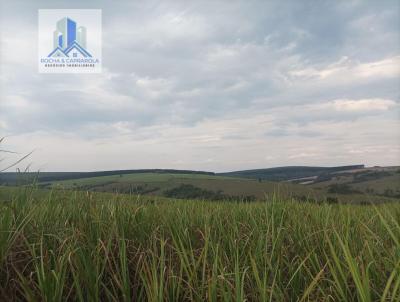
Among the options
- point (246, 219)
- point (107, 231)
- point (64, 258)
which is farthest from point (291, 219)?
point (64, 258)

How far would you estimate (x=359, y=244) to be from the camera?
11.2ft

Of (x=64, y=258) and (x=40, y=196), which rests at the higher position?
(x=40, y=196)

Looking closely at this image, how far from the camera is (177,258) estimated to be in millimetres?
2988

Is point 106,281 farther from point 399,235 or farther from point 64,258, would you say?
point 399,235

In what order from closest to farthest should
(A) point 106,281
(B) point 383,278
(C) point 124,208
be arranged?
(B) point 383,278 → (A) point 106,281 → (C) point 124,208

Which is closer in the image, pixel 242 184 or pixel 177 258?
pixel 177 258

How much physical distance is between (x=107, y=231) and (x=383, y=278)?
2.36 m

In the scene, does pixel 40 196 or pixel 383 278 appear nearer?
pixel 383 278

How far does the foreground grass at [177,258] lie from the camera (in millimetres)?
2238

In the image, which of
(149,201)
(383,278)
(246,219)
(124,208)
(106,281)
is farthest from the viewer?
(149,201)

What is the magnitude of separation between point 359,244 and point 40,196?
3.87 meters

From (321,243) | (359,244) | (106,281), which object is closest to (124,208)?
(106,281)

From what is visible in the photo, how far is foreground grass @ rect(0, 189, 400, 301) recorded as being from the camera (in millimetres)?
2238

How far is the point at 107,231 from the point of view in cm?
336
